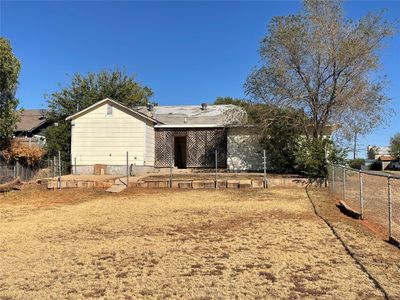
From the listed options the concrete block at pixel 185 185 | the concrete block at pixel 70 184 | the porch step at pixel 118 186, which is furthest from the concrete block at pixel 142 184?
the concrete block at pixel 70 184

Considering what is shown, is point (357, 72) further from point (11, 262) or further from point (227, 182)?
point (11, 262)

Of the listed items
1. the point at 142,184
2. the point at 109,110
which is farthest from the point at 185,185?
the point at 109,110

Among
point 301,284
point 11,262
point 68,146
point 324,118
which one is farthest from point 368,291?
point 68,146

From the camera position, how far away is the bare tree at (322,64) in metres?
18.2

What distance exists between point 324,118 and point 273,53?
416 cm

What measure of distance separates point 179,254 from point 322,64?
1539cm

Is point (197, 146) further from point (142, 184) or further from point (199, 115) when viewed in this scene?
point (142, 184)

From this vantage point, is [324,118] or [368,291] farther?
[324,118]

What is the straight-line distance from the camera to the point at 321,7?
735 inches

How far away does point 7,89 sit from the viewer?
19.9m

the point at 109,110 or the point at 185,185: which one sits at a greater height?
the point at 109,110

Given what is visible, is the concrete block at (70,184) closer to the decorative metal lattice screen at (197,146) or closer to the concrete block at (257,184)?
the decorative metal lattice screen at (197,146)

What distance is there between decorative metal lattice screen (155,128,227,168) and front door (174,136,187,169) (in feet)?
5.66

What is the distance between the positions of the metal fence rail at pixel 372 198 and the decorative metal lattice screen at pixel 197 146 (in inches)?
320
